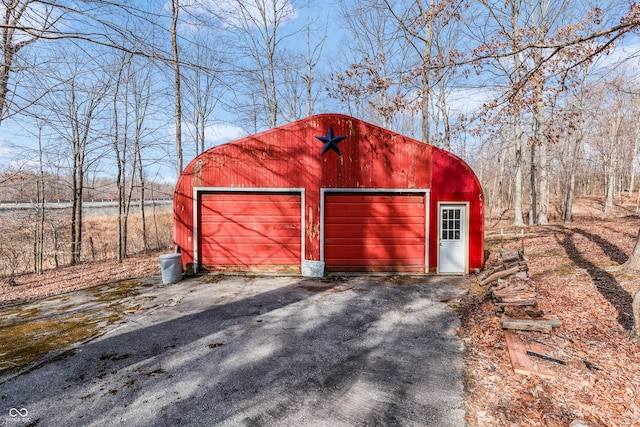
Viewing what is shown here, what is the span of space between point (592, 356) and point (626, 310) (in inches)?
83.5

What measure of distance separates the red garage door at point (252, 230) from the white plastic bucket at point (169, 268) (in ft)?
2.74

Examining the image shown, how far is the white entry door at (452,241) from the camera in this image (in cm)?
905

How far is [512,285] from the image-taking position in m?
5.96

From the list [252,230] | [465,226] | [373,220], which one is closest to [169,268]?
[252,230]

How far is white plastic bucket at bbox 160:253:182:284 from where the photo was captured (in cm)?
837

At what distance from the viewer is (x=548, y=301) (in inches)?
228

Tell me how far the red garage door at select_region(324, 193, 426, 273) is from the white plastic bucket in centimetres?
436

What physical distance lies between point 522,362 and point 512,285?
2.58 metres

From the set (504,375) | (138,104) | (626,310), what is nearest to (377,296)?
(504,375)

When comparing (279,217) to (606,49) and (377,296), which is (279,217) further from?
(606,49)

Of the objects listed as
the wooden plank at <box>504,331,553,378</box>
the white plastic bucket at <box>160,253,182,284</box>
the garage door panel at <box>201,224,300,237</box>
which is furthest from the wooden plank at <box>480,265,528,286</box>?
the white plastic bucket at <box>160,253,182,284</box>

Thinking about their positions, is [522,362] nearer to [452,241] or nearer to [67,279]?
[452,241]

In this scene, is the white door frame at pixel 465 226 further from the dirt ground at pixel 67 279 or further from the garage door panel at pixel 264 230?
the dirt ground at pixel 67 279

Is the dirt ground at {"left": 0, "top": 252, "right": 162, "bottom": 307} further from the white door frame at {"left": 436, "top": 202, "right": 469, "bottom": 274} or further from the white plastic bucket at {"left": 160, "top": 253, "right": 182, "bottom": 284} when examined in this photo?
the white door frame at {"left": 436, "top": 202, "right": 469, "bottom": 274}
